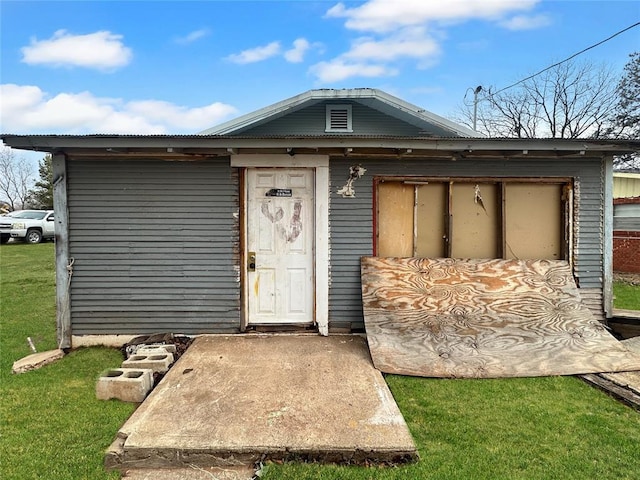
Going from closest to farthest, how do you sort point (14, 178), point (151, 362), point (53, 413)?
point (53, 413), point (151, 362), point (14, 178)

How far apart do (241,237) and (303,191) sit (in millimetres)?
1026

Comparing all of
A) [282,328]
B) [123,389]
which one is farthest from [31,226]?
[123,389]

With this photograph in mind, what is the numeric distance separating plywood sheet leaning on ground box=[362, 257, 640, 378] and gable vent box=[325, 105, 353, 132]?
3.19 m

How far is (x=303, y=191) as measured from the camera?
4812 mm

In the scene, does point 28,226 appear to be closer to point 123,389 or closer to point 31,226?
point 31,226

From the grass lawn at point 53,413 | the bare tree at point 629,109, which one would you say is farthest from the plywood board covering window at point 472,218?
the bare tree at point 629,109

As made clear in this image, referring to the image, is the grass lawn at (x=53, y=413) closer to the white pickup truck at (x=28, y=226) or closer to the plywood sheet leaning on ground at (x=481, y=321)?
the plywood sheet leaning on ground at (x=481, y=321)

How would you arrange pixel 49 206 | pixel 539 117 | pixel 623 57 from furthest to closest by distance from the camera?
pixel 49 206
pixel 539 117
pixel 623 57

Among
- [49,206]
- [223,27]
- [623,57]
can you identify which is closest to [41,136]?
[223,27]

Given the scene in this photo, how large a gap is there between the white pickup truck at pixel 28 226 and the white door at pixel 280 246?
1586 centimetres

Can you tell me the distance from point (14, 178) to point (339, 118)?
53226mm

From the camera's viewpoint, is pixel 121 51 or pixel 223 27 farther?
pixel 121 51

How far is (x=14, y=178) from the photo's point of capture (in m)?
44.0

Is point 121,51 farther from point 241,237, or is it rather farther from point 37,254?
point 241,237
